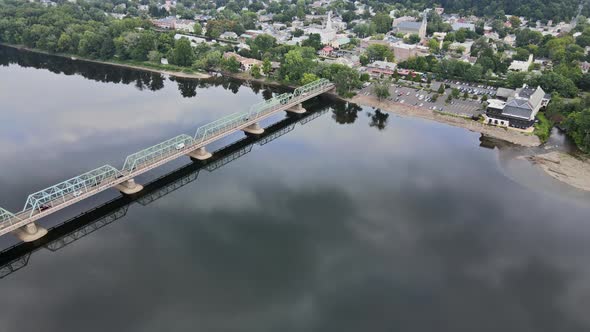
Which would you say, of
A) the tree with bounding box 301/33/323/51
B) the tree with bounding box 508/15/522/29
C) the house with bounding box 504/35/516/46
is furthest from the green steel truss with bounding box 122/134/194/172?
the tree with bounding box 508/15/522/29

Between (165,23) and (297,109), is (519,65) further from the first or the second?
(165,23)

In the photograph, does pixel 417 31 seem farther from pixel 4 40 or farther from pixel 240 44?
pixel 4 40

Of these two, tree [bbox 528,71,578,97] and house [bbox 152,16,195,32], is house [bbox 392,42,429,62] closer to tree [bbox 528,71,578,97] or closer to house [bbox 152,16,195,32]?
tree [bbox 528,71,578,97]

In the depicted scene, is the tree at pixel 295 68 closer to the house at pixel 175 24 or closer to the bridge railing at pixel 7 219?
the house at pixel 175 24

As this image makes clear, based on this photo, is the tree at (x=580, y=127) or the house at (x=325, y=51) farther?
the house at (x=325, y=51)

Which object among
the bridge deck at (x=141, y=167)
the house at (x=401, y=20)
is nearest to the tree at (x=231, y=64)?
the bridge deck at (x=141, y=167)

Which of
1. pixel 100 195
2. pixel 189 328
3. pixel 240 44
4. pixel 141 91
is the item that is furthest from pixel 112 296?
pixel 240 44

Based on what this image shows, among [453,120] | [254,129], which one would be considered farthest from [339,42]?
[254,129]
